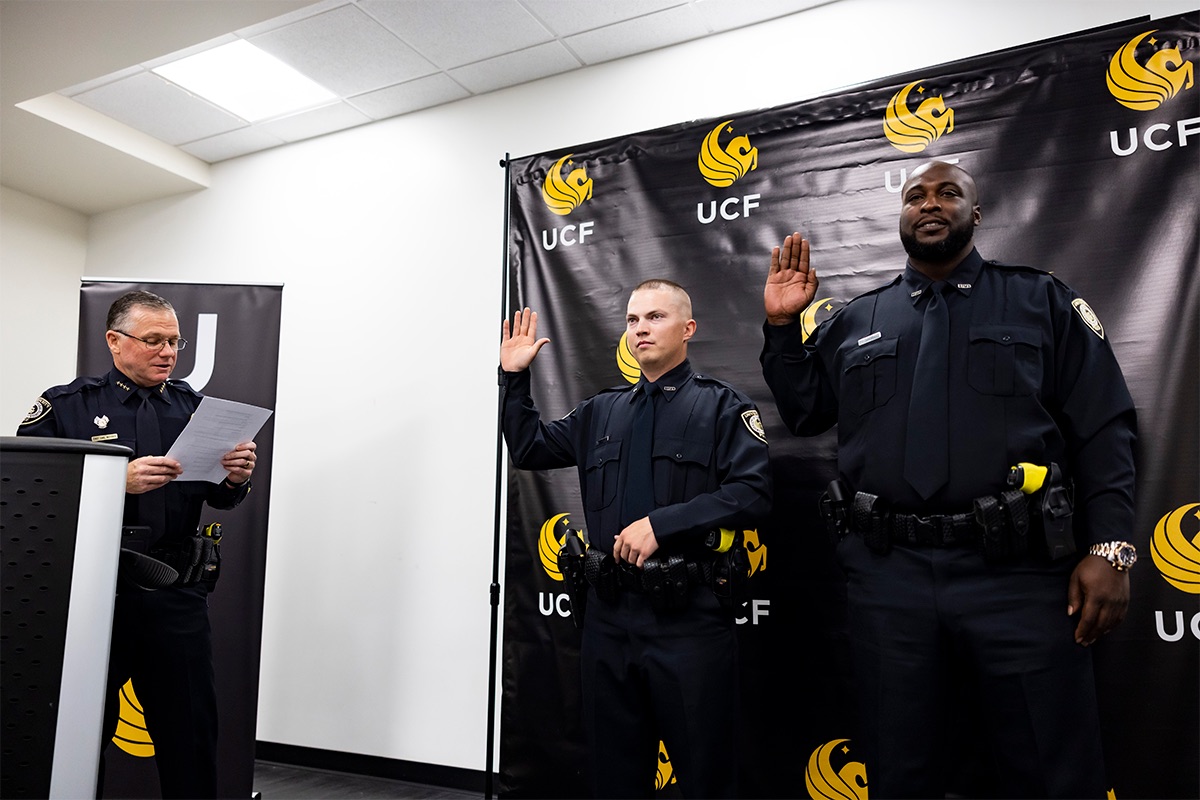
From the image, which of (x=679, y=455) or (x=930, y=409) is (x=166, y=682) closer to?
(x=679, y=455)

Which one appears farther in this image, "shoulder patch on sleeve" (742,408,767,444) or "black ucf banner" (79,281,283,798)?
"black ucf banner" (79,281,283,798)

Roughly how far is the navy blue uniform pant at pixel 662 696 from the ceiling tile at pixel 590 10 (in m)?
2.31

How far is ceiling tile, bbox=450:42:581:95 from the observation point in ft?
11.3

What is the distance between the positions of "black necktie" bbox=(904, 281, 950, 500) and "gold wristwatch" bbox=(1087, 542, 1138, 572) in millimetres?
339

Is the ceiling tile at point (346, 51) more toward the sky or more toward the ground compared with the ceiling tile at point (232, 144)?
more toward the sky

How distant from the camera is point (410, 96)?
3.79m

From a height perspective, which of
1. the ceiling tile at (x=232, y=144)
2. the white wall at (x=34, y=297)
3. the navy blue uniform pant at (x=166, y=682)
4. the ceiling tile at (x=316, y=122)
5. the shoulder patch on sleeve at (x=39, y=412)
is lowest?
the navy blue uniform pant at (x=166, y=682)

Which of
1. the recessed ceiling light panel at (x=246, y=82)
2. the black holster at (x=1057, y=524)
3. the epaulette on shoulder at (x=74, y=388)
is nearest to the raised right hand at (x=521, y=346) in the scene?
the epaulette on shoulder at (x=74, y=388)

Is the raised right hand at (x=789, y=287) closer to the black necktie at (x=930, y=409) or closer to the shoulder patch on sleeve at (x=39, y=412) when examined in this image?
the black necktie at (x=930, y=409)

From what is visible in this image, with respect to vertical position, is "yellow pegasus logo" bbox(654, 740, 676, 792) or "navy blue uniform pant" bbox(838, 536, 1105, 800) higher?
"navy blue uniform pant" bbox(838, 536, 1105, 800)

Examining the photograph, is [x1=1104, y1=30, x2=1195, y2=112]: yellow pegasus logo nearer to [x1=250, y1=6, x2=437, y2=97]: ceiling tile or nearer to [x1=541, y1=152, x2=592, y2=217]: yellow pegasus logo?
[x1=541, y1=152, x2=592, y2=217]: yellow pegasus logo

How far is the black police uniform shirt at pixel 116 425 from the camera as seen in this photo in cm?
245

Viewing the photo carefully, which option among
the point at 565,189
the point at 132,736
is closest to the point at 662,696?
the point at 565,189

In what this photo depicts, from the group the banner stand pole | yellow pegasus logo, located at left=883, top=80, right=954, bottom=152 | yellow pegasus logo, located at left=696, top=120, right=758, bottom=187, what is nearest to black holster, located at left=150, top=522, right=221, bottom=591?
the banner stand pole
